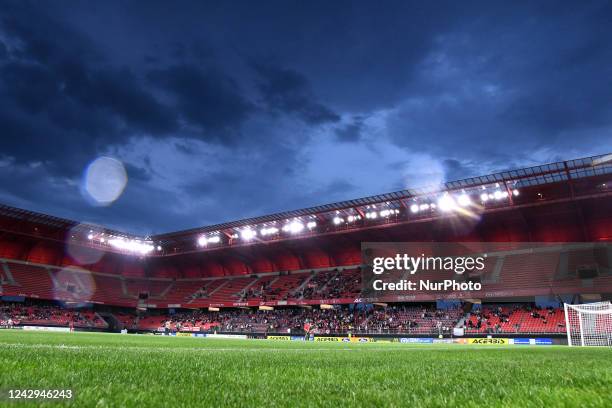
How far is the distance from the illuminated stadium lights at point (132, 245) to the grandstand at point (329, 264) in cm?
22

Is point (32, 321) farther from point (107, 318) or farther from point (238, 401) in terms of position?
point (238, 401)

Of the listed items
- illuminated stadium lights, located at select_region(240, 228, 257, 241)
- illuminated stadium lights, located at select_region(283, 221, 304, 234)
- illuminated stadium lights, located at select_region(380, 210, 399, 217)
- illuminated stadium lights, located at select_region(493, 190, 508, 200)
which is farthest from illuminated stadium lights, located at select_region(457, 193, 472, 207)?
illuminated stadium lights, located at select_region(240, 228, 257, 241)

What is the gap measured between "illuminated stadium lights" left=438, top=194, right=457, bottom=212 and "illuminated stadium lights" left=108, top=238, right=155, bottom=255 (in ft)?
158

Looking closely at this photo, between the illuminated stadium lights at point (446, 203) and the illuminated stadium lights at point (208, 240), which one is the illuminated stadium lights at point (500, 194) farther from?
the illuminated stadium lights at point (208, 240)

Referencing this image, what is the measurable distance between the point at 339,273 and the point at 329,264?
3256 mm

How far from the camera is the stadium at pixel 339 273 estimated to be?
3725 cm

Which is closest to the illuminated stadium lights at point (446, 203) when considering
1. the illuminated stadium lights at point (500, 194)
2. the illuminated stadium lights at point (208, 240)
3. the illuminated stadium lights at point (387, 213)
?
the illuminated stadium lights at point (500, 194)

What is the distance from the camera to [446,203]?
43.5 metres

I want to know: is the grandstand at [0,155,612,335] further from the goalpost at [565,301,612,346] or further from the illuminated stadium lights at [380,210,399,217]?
the goalpost at [565,301,612,346]

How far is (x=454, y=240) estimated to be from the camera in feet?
158

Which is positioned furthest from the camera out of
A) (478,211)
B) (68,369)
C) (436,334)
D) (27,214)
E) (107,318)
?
(107,318)

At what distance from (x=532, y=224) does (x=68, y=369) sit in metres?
48.1

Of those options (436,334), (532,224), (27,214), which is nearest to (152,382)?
(436,334)

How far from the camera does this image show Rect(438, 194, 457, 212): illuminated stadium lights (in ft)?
141
